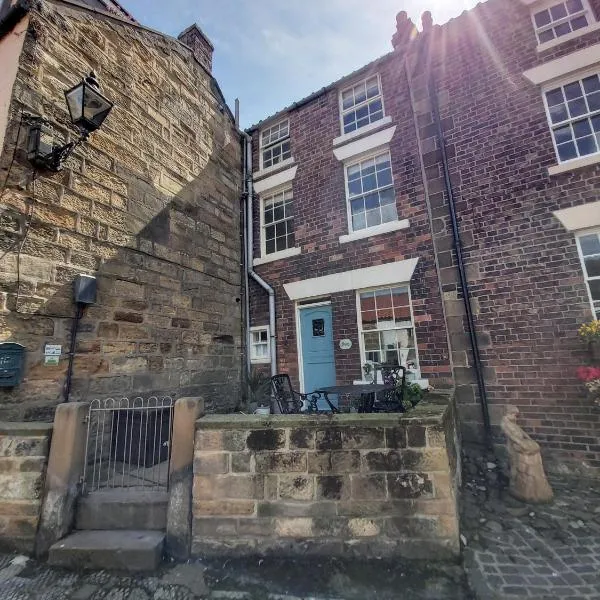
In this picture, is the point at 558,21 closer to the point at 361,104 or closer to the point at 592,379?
the point at 361,104

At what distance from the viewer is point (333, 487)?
3189mm

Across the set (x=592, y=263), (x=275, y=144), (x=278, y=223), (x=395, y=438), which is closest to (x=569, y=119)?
(x=592, y=263)

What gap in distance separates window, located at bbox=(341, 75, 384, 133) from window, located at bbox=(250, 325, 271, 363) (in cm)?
513

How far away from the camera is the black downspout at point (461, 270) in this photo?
5614 mm

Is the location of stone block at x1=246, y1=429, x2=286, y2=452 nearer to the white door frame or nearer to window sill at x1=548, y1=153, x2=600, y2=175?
the white door frame

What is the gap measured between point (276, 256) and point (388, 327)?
3188mm

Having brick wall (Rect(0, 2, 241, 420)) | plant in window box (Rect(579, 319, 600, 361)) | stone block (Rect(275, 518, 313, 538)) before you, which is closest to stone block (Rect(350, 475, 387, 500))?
stone block (Rect(275, 518, 313, 538))

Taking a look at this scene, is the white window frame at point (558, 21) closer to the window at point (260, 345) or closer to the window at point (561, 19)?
the window at point (561, 19)

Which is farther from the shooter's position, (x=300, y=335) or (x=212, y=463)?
(x=300, y=335)

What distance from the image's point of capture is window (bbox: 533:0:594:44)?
6.01 meters

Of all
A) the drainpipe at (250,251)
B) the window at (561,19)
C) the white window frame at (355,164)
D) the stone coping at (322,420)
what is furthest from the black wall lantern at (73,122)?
the window at (561,19)

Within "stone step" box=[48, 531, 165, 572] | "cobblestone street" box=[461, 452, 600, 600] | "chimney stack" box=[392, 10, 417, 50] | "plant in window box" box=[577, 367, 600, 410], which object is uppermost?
"chimney stack" box=[392, 10, 417, 50]

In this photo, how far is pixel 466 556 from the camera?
3.13 meters

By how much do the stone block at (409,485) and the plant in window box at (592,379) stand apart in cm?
313
